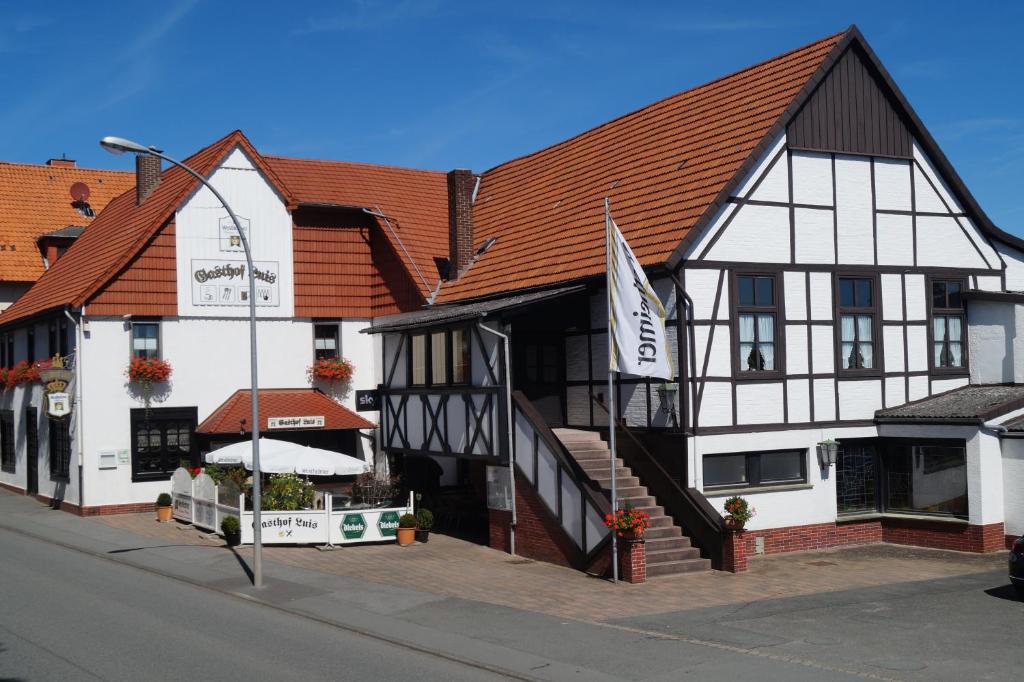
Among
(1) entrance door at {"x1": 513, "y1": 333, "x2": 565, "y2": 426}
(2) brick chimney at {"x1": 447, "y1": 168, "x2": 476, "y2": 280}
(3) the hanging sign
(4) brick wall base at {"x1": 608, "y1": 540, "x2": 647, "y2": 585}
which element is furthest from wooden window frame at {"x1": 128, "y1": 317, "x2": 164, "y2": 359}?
(4) brick wall base at {"x1": 608, "y1": 540, "x2": 647, "y2": 585}

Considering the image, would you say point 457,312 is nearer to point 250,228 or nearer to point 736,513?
point 736,513

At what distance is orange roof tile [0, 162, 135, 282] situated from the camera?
40062mm

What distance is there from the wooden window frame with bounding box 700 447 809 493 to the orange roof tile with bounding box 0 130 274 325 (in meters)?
15.4

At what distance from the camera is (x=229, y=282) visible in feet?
95.8

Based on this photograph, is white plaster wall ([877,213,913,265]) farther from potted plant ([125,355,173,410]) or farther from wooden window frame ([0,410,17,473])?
wooden window frame ([0,410,17,473])

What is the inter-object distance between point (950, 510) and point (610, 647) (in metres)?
11.1

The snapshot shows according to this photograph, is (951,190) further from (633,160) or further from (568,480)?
(568,480)

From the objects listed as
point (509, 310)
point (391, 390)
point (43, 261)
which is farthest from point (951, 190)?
point (43, 261)

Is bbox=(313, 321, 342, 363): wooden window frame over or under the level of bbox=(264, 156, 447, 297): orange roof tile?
under

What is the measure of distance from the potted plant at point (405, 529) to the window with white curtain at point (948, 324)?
1201cm

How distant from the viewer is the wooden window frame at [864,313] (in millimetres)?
22125

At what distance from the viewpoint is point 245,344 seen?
2939cm

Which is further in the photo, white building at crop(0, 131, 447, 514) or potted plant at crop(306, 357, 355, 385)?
potted plant at crop(306, 357, 355, 385)

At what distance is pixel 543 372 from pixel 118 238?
14056 mm
